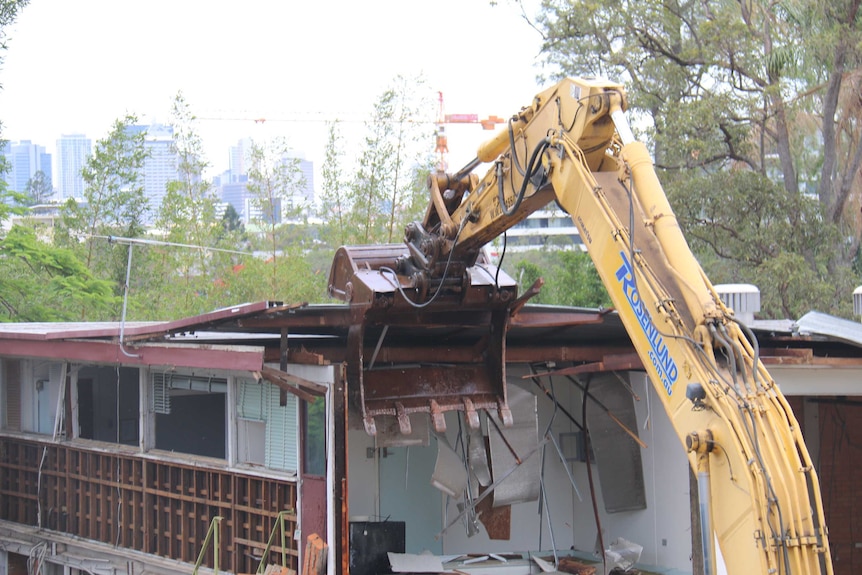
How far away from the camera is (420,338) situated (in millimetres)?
8984

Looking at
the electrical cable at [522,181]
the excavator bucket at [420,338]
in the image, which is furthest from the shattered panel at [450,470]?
the electrical cable at [522,181]

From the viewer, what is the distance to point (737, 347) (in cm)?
459

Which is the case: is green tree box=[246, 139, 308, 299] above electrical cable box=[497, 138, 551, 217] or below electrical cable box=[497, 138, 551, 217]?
above

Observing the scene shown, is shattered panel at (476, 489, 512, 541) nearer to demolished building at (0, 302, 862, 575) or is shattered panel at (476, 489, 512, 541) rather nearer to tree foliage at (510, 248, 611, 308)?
demolished building at (0, 302, 862, 575)

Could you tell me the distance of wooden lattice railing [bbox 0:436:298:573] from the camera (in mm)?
8617

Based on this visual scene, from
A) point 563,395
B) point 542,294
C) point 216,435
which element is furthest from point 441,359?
point 542,294

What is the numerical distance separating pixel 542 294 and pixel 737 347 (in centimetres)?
2015

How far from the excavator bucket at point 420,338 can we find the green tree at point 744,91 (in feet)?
35.6

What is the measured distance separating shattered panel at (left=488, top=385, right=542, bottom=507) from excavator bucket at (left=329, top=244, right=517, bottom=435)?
79 cm

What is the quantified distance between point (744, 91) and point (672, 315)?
16.8 meters

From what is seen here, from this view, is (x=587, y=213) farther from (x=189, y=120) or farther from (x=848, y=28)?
(x=189, y=120)

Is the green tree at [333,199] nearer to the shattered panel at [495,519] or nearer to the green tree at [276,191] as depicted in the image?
the green tree at [276,191]

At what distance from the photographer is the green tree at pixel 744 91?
1873 centimetres

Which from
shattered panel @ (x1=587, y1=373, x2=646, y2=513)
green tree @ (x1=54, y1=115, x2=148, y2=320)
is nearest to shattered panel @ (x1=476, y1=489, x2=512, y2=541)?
shattered panel @ (x1=587, y1=373, x2=646, y2=513)
